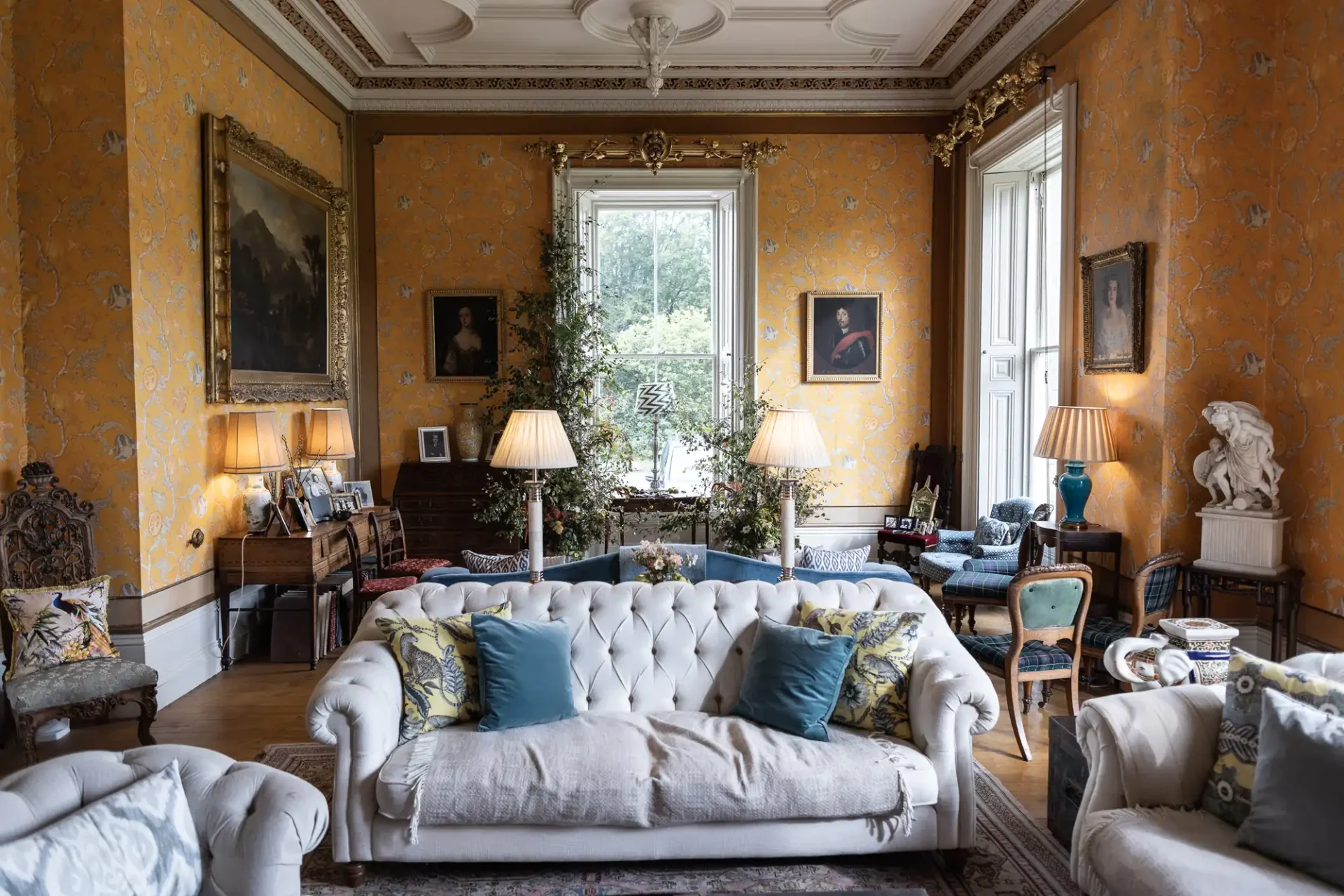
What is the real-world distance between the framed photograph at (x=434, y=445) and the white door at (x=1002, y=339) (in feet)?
15.0

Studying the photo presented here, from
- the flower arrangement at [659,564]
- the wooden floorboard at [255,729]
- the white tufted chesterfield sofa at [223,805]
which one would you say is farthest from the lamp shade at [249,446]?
the white tufted chesterfield sofa at [223,805]

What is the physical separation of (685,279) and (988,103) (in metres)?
2.91

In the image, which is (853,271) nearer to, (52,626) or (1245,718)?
(1245,718)

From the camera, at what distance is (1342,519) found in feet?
13.1

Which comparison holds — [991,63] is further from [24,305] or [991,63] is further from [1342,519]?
[24,305]

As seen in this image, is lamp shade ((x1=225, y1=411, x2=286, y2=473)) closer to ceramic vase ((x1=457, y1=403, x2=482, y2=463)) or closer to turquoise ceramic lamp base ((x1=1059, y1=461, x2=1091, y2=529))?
ceramic vase ((x1=457, y1=403, x2=482, y2=463))

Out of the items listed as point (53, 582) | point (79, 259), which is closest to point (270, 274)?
point (79, 259)

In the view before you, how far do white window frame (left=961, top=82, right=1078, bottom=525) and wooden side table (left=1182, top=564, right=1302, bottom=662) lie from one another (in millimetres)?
1615

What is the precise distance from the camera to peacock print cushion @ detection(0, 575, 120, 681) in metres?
4.03

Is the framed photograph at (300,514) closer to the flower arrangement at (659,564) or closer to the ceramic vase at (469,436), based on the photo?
the ceramic vase at (469,436)

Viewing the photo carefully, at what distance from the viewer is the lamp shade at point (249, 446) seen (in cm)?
539

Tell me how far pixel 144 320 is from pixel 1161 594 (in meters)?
5.42

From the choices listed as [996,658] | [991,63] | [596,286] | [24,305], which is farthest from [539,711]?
[991,63]

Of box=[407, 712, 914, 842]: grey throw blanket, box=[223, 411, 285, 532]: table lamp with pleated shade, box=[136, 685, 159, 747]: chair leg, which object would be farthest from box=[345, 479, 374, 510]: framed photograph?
box=[407, 712, 914, 842]: grey throw blanket
